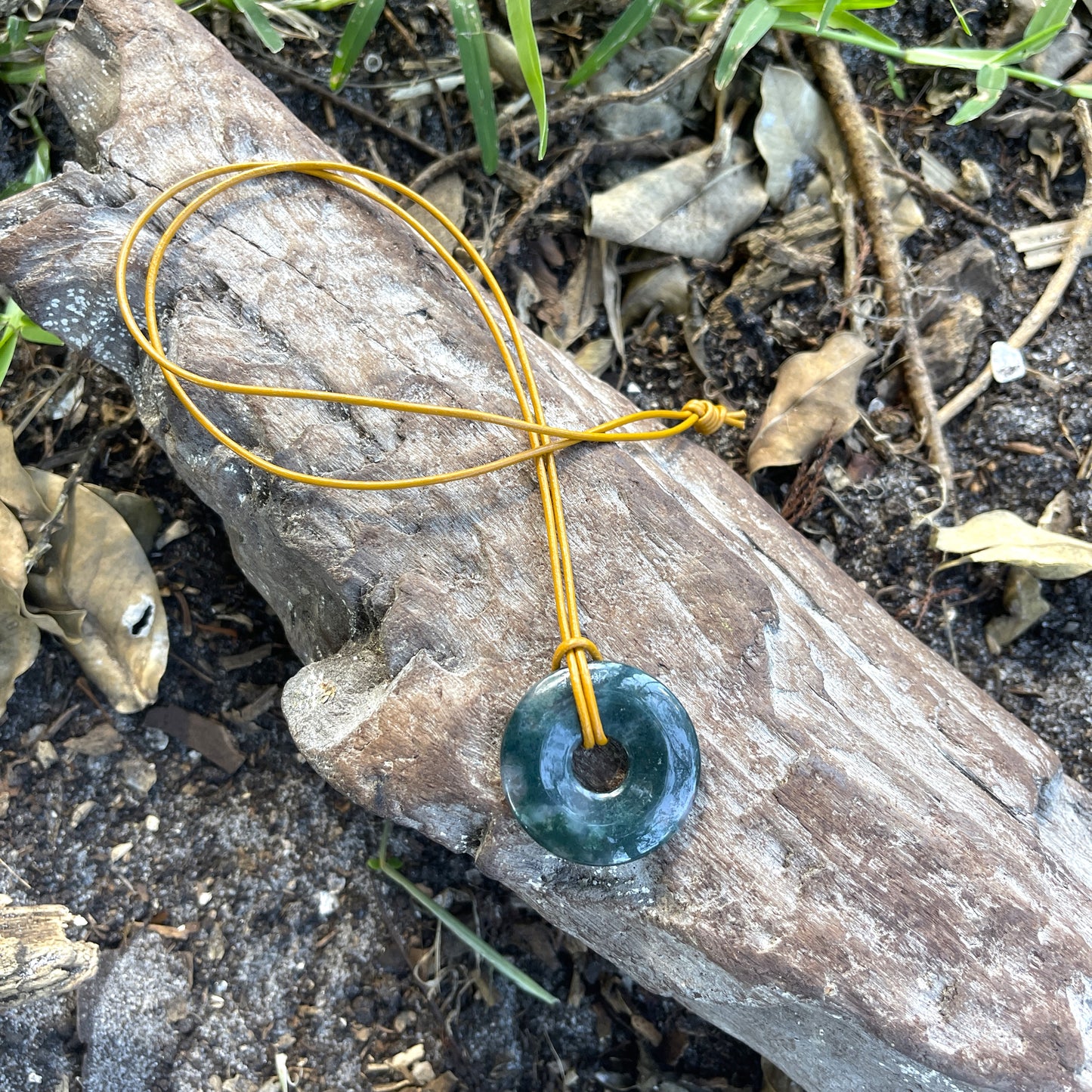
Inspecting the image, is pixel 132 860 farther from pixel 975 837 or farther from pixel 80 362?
pixel 975 837

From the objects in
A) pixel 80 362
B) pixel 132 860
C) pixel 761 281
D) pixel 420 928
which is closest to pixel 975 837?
pixel 420 928

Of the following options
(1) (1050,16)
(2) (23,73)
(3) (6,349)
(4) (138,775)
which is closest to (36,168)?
(2) (23,73)

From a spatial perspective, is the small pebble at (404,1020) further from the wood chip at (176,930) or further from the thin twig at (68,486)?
the thin twig at (68,486)

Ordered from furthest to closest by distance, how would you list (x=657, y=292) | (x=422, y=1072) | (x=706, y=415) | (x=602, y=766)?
(x=657, y=292) < (x=422, y=1072) < (x=706, y=415) < (x=602, y=766)

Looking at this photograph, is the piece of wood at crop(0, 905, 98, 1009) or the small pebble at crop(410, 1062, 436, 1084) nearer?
the piece of wood at crop(0, 905, 98, 1009)

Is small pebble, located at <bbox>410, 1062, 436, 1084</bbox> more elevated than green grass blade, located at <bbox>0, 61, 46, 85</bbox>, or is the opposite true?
green grass blade, located at <bbox>0, 61, 46, 85</bbox>

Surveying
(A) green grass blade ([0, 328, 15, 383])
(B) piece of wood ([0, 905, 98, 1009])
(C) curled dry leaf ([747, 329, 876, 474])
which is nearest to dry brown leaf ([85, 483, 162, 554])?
(A) green grass blade ([0, 328, 15, 383])

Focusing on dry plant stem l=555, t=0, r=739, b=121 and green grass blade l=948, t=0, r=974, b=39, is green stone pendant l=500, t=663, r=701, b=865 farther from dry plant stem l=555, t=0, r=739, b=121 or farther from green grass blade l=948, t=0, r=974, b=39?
green grass blade l=948, t=0, r=974, b=39

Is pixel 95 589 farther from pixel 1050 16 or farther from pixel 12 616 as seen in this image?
pixel 1050 16
